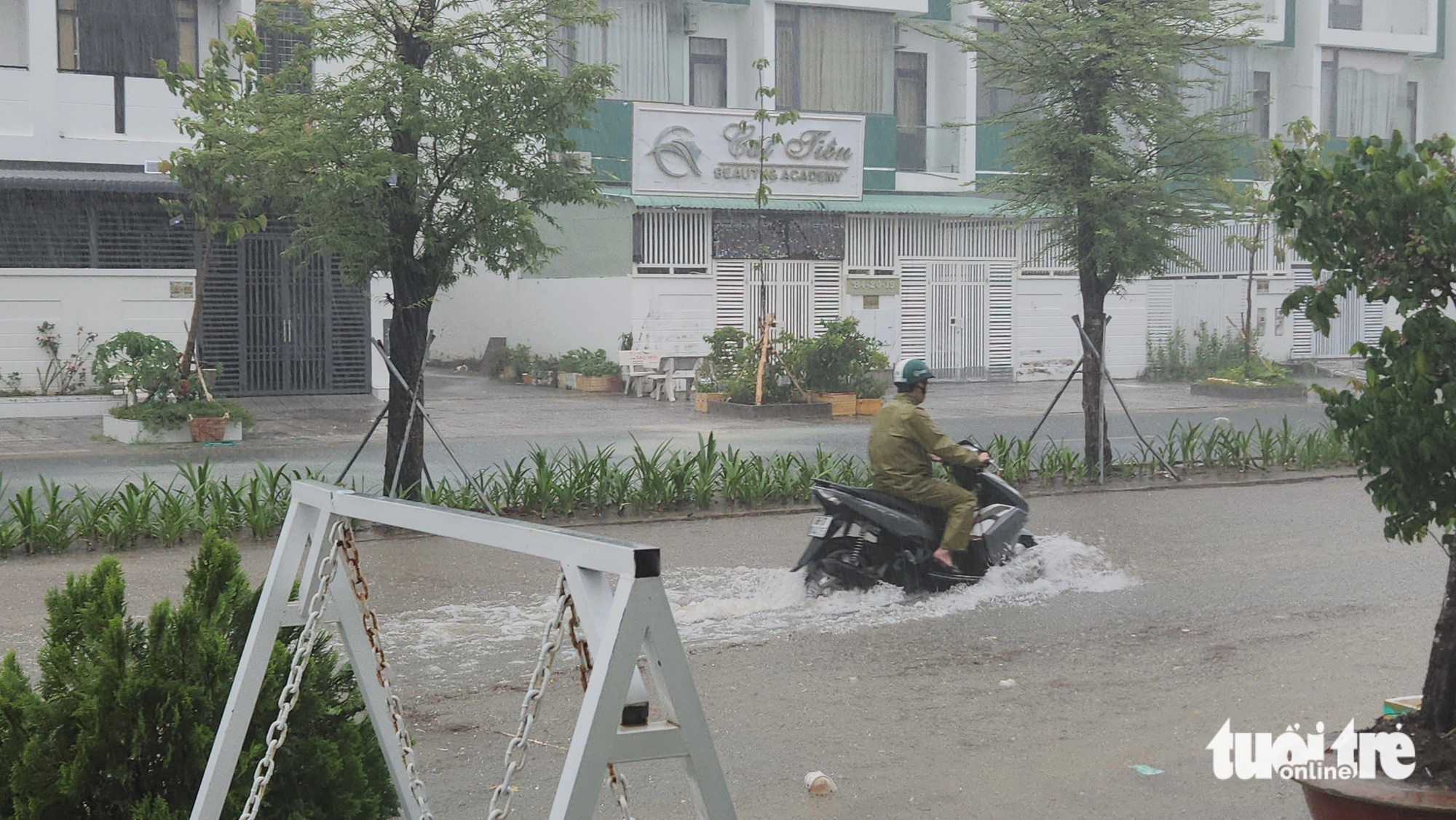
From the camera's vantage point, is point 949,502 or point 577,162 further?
point 577,162

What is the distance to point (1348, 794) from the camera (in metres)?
4.01

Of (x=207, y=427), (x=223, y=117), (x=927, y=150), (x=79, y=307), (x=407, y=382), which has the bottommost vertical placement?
(x=207, y=427)

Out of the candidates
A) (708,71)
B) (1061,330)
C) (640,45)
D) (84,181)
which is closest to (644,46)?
(640,45)

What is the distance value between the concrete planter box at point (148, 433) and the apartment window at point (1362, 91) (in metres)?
28.1

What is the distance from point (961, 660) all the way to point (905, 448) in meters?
1.80

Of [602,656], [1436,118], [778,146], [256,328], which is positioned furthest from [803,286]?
[602,656]

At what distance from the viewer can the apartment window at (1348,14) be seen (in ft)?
121

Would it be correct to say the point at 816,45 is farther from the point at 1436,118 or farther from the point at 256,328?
the point at 1436,118

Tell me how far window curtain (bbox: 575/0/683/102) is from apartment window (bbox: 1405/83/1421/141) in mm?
19862

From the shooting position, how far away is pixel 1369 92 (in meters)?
37.1

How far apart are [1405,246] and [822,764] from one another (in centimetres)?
277

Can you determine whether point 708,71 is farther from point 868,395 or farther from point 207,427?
point 207,427

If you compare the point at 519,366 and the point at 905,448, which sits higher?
the point at 905,448

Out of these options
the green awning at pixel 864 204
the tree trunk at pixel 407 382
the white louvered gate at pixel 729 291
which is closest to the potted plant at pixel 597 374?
the white louvered gate at pixel 729 291
